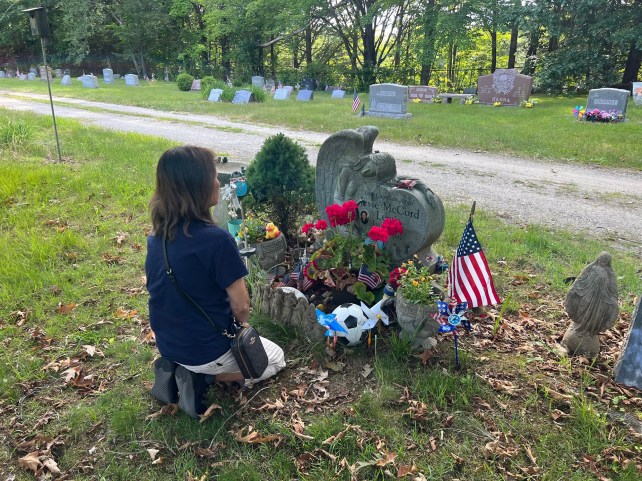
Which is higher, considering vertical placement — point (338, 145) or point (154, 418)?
point (338, 145)

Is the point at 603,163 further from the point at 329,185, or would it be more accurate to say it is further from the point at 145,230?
the point at 145,230

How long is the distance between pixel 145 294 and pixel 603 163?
1010 centimetres

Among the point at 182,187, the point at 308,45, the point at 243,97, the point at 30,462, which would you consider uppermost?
the point at 308,45

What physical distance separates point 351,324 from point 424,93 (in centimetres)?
2286

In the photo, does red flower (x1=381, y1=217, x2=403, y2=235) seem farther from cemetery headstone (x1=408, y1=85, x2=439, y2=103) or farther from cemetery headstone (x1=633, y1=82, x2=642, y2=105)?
cemetery headstone (x1=408, y1=85, x2=439, y2=103)

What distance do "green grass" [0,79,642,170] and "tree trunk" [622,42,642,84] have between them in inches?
116

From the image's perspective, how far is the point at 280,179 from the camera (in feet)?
17.4

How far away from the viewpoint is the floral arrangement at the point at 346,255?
Result: 4211 mm

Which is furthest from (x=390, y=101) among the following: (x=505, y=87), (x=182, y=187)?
(x=182, y=187)

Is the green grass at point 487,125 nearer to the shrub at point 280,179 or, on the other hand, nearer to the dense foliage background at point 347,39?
the dense foliage background at point 347,39

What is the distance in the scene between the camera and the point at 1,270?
529 centimetres

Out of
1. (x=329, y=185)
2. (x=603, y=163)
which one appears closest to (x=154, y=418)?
(x=329, y=185)

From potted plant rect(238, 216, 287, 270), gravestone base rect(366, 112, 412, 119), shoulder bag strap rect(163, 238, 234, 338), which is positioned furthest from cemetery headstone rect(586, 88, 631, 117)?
shoulder bag strap rect(163, 238, 234, 338)

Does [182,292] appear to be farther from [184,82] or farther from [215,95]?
[184,82]
